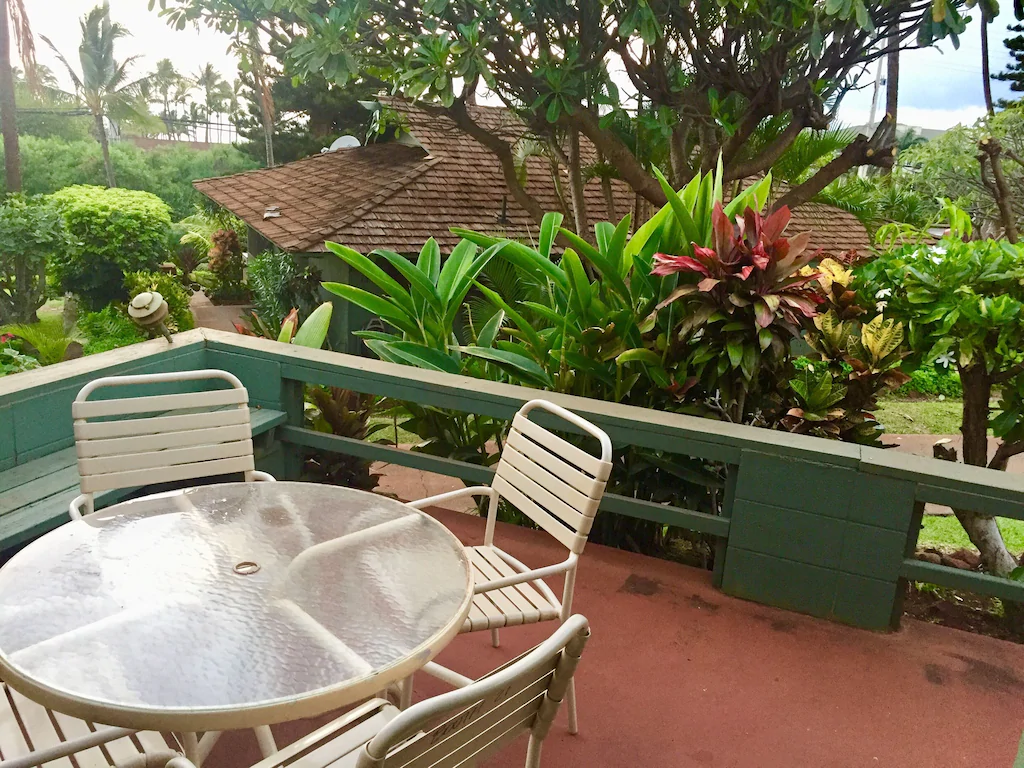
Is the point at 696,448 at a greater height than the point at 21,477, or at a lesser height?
greater

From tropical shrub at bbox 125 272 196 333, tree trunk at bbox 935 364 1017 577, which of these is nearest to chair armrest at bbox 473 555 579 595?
tree trunk at bbox 935 364 1017 577

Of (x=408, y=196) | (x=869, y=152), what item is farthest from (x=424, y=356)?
(x=408, y=196)

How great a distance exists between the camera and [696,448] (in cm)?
292

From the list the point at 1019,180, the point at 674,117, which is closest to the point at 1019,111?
the point at 1019,180

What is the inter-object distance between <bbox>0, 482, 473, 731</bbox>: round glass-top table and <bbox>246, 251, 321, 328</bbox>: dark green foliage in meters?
10.5

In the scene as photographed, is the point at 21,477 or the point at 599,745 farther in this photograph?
the point at 21,477

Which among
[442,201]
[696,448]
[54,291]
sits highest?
[442,201]

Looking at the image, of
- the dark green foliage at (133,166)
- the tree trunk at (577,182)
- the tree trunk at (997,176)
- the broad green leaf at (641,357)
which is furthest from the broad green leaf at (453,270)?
the dark green foliage at (133,166)

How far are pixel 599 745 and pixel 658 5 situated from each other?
490cm

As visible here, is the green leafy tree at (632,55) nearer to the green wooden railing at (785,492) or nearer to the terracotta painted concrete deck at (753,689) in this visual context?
the green wooden railing at (785,492)

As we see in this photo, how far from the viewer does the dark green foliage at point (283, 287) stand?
12.4 meters

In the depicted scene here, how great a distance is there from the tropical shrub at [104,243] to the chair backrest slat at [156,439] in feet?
40.2

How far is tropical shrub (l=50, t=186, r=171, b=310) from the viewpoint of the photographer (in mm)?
13164

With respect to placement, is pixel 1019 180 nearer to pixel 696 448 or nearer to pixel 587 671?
pixel 696 448
